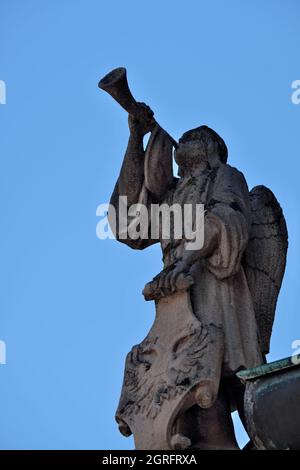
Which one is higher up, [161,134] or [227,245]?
[161,134]

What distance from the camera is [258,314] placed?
10867 mm

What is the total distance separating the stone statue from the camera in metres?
9.96

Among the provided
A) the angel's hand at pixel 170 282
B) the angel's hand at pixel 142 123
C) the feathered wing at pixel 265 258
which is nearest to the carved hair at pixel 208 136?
the angel's hand at pixel 142 123

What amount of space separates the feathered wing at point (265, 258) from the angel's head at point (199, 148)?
0.54m

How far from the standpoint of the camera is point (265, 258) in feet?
36.2

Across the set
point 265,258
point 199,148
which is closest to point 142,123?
point 199,148

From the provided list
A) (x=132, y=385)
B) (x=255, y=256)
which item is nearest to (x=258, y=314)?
(x=255, y=256)

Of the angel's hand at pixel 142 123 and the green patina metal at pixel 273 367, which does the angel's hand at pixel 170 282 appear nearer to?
the angel's hand at pixel 142 123

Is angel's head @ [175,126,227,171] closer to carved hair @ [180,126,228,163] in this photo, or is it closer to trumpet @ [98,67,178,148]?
carved hair @ [180,126,228,163]

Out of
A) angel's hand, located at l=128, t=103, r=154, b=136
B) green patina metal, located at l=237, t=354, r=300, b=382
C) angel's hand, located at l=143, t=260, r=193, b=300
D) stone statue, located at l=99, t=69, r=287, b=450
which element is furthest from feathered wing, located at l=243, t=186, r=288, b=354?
green patina metal, located at l=237, t=354, r=300, b=382

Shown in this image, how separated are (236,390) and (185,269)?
106 cm

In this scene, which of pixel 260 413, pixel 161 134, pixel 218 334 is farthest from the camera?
pixel 161 134
